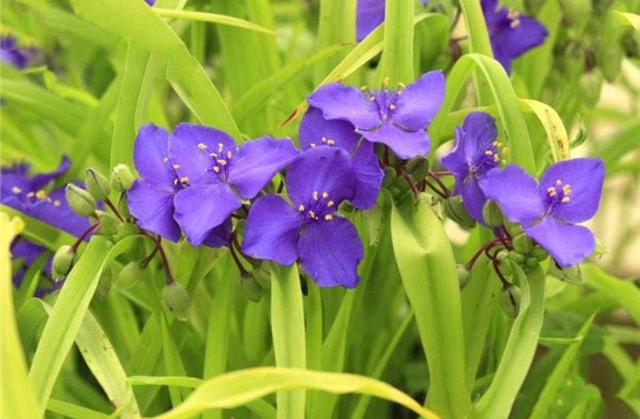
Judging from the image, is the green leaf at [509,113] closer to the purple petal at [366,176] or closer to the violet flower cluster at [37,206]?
the purple petal at [366,176]

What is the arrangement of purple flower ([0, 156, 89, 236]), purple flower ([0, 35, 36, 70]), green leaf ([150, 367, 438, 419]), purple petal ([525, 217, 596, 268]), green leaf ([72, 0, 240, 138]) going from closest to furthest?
1. green leaf ([150, 367, 438, 419])
2. purple petal ([525, 217, 596, 268])
3. green leaf ([72, 0, 240, 138])
4. purple flower ([0, 156, 89, 236])
5. purple flower ([0, 35, 36, 70])

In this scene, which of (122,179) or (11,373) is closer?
(11,373)

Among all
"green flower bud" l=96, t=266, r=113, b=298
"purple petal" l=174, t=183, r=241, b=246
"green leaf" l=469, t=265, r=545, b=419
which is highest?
"purple petal" l=174, t=183, r=241, b=246

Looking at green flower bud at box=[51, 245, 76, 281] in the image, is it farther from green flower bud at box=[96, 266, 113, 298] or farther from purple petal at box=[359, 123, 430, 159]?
purple petal at box=[359, 123, 430, 159]

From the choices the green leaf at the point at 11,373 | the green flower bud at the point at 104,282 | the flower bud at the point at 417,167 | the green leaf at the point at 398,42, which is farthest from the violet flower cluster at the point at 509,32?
the green leaf at the point at 11,373

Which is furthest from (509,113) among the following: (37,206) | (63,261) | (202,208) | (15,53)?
(15,53)

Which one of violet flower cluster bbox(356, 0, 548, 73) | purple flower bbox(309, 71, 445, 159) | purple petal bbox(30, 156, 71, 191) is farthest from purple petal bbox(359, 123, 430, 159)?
purple petal bbox(30, 156, 71, 191)

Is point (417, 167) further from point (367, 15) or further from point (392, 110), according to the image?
point (367, 15)

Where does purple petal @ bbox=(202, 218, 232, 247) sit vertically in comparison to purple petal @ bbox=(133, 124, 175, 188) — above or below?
below

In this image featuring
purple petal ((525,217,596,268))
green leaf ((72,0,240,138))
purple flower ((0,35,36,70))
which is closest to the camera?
purple petal ((525,217,596,268))
